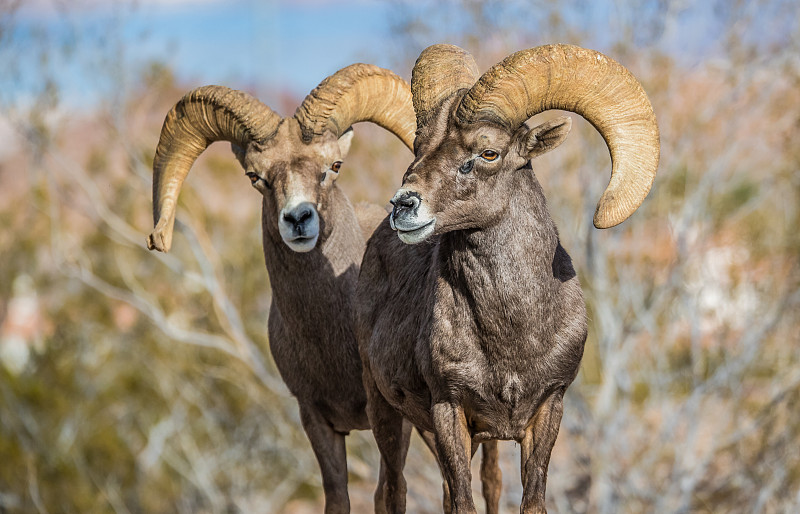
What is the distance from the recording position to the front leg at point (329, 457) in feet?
19.5

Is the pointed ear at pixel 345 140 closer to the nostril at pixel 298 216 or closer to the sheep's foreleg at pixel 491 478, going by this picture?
the nostril at pixel 298 216

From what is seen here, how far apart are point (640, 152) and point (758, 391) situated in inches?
789

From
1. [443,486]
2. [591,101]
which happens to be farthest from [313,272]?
[591,101]

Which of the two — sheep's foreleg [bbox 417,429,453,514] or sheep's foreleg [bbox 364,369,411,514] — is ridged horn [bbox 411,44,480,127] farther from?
sheep's foreleg [bbox 417,429,453,514]

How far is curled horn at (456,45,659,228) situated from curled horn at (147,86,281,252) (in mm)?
1941

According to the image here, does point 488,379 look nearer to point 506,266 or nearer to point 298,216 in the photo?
point 506,266

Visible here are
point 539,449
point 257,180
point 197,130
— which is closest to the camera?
point 539,449

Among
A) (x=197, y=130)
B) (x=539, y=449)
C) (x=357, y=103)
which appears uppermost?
(x=357, y=103)

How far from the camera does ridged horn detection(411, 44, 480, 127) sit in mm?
4676

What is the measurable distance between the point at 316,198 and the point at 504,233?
159cm

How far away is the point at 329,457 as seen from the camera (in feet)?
19.7

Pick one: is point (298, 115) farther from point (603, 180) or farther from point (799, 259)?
point (799, 259)

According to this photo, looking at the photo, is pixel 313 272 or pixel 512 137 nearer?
pixel 512 137

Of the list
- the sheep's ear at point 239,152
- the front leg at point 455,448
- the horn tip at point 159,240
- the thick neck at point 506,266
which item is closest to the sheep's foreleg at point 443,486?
the front leg at point 455,448
